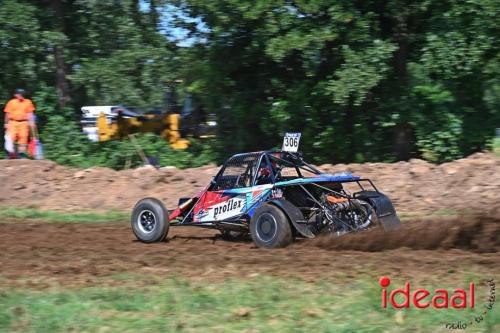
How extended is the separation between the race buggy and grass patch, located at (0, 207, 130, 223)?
3356mm

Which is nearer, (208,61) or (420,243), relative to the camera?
(420,243)

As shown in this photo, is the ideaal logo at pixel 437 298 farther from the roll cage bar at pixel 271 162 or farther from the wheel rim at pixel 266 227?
the roll cage bar at pixel 271 162

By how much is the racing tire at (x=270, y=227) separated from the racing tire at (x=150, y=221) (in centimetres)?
171

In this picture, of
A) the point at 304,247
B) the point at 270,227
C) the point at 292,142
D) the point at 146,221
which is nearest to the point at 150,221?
the point at 146,221

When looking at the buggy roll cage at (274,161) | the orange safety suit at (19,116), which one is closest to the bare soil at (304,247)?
the buggy roll cage at (274,161)

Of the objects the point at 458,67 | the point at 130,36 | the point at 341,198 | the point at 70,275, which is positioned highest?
the point at 130,36

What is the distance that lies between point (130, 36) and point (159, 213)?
1069cm

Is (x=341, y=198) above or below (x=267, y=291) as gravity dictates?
above

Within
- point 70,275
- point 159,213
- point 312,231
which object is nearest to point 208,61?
point 159,213

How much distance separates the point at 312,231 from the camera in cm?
1034

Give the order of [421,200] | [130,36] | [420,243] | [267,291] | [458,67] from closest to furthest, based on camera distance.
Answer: [267,291], [420,243], [421,200], [458,67], [130,36]

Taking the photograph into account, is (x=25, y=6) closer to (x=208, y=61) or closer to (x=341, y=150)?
(x=208, y=61)

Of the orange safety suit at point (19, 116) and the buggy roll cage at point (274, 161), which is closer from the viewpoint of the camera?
the buggy roll cage at point (274, 161)

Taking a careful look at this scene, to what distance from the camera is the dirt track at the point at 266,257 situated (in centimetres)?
814
